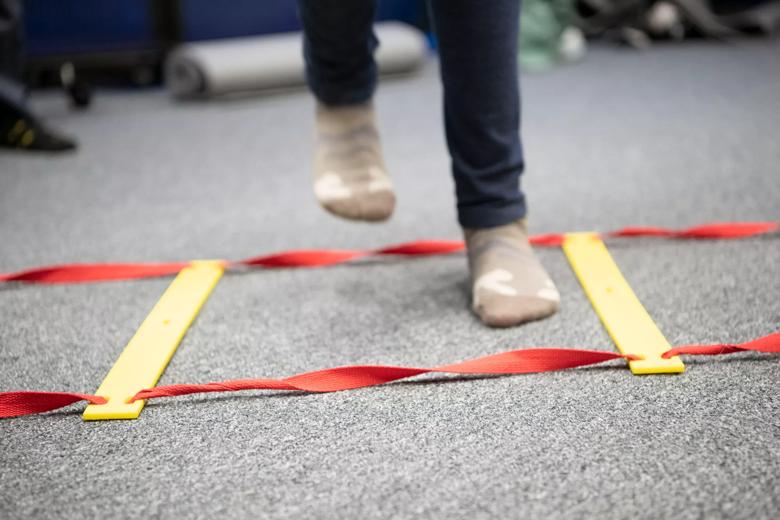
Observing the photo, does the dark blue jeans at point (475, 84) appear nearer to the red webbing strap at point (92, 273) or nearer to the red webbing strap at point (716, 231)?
the red webbing strap at point (716, 231)

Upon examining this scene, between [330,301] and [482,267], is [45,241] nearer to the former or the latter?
[330,301]

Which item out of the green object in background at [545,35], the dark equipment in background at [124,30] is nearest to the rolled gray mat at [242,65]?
the dark equipment in background at [124,30]

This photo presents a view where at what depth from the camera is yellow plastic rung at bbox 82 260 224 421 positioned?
2.80 feet

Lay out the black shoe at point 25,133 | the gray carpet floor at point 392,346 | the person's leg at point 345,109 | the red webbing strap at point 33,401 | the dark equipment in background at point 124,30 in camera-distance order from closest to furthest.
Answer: the gray carpet floor at point 392,346 → the red webbing strap at point 33,401 → the person's leg at point 345,109 → the black shoe at point 25,133 → the dark equipment in background at point 124,30

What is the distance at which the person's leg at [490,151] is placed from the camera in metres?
1.00

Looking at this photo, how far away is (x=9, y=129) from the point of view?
2.14 metres

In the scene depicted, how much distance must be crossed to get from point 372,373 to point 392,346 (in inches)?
4.6

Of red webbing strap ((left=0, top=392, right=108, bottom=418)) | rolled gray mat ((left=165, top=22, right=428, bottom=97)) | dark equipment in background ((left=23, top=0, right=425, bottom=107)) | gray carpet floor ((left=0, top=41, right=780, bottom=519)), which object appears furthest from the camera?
dark equipment in background ((left=23, top=0, right=425, bottom=107))

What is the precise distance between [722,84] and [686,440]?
212 centimetres

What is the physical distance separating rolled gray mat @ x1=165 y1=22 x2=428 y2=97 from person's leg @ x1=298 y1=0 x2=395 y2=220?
1.42 m

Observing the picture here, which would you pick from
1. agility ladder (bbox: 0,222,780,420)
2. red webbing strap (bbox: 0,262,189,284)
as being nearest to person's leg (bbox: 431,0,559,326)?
agility ladder (bbox: 0,222,780,420)

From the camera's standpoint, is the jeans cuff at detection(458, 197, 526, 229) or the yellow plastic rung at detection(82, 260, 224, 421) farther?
the jeans cuff at detection(458, 197, 526, 229)

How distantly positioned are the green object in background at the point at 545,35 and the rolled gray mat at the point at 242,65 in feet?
1.83

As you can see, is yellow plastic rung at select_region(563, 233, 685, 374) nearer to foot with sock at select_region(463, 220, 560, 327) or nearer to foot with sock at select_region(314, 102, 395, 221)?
foot with sock at select_region(463, 220, 560, 327)
